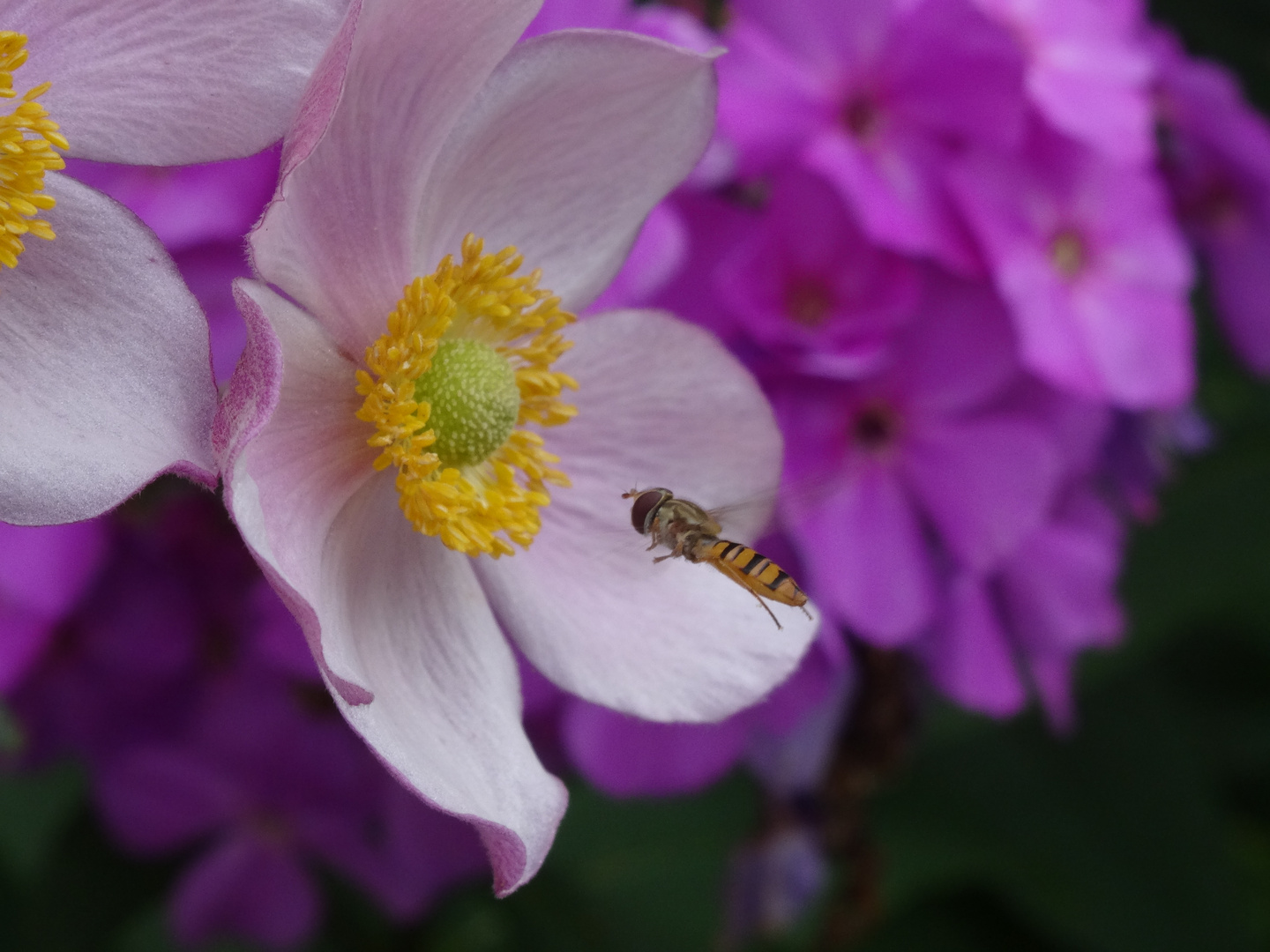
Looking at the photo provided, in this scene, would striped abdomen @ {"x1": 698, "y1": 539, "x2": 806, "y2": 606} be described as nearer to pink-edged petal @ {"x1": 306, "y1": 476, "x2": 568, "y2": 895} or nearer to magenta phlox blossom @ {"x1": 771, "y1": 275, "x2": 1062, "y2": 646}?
pink-edged petal @ {"x1": 306, "y1": 476, "x2": 568, "y2": 895}

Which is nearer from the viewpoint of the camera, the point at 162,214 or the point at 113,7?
the point at 113,7

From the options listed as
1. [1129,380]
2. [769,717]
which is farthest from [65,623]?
[1129,380]

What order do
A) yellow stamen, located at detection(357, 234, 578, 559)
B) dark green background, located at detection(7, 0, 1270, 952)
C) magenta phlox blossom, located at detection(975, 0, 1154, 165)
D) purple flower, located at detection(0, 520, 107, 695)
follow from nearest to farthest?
1. yellow stamen, located at detection(357, 234, 578, 559)
2. purple flower, located at detection(0, 520, 107, 695)
3. magenta phlox blossom, located at detection(975, 0, 1154, 165)
4. dark green background, located at detection(7, 0, 1270, 952)

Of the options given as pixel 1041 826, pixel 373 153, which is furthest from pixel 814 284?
pixel 1041 826

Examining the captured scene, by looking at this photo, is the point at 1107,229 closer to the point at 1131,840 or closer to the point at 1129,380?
the point at 1129,380

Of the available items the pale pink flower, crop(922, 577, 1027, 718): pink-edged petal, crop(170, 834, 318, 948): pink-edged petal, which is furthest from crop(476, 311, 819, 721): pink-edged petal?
crop(170, 834, 318, 948): pink-edged petal

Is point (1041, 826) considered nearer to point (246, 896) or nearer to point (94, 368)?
point (246, 896)

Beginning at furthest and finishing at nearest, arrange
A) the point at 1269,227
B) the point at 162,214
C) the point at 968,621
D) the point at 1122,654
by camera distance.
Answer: the point at 1122,654 < the point at 1269,227 < the point at 968,621 < the point at 162,214
